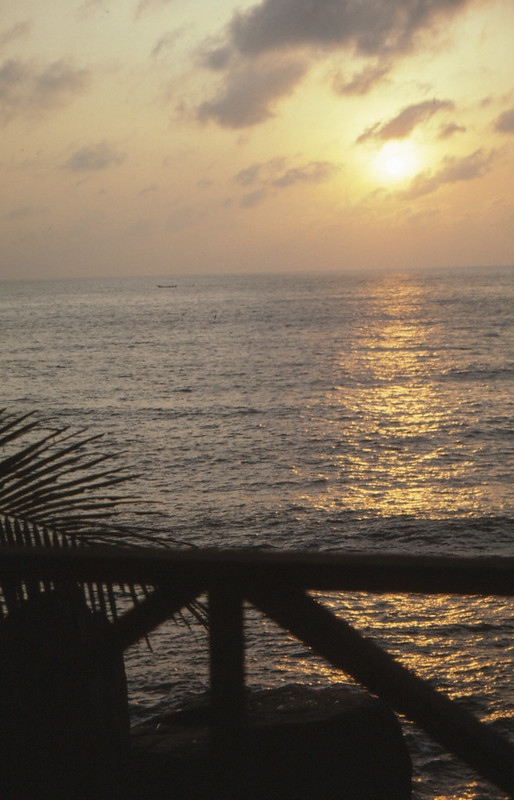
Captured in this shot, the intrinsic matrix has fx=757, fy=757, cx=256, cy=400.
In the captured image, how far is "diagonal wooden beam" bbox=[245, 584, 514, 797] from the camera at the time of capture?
2256mm

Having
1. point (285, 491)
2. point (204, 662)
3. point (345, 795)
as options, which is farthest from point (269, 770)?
point (285, 491)

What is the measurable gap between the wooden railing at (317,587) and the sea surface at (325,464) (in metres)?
2.02

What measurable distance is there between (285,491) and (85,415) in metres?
15.8

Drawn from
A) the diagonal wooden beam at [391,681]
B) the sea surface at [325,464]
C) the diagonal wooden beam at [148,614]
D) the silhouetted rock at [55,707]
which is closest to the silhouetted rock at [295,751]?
the silhouetted rock at [55,707]

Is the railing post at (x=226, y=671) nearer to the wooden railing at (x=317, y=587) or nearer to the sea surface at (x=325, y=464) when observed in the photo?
the wooden railing at (x=317, y=587)

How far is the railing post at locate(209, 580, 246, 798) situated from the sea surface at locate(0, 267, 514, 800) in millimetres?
1681

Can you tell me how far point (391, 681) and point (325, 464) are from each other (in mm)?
22102

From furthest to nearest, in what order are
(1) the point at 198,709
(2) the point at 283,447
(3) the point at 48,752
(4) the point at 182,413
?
(4) the point at 182,413 < (2) the point at 283,447 < (1) the point at 198,709 < (3) the point at 48,752

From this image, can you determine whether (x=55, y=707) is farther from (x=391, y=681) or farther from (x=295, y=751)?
(x=295, y=751)

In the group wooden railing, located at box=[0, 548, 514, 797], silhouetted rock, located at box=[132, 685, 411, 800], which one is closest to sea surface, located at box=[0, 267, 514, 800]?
silhouetted rock, located at box=[132, 685, 411, 800]

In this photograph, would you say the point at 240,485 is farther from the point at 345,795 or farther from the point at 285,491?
the point at 345,795

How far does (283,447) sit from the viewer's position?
86.8ft

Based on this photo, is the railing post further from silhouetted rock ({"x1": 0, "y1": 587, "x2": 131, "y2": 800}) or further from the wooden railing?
silhouetted rock ({"x1": 0, "y1": 587, "x2": 131, "y2": 800})

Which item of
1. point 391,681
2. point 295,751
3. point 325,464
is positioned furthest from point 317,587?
point 325,464
